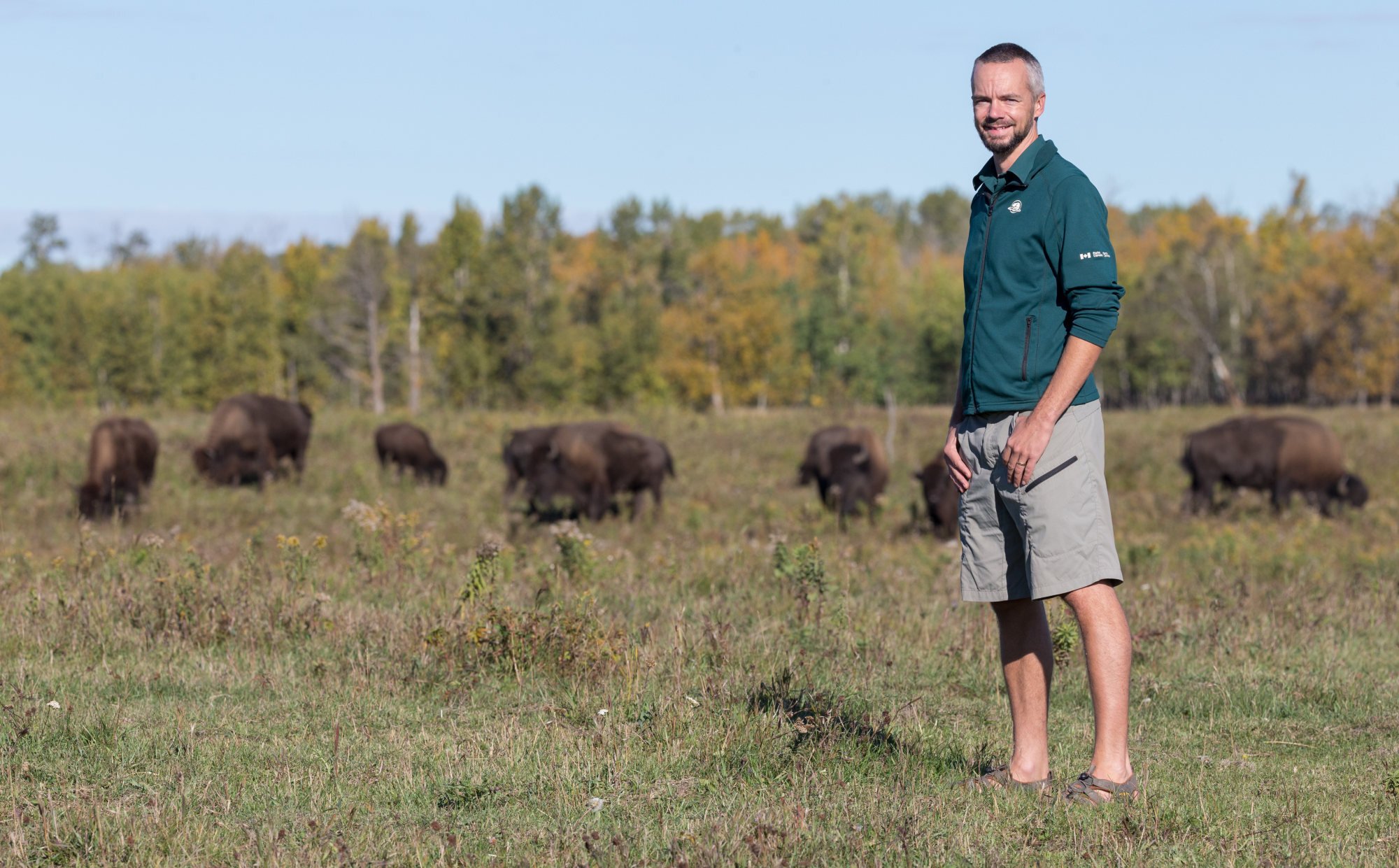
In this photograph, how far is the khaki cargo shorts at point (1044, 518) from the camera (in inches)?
156

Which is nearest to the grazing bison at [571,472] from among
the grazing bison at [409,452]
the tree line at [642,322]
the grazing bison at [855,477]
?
the grazing bison at [855,477]

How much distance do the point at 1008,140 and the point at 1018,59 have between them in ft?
0.86

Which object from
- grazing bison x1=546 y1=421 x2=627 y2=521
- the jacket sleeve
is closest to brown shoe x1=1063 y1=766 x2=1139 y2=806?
the jacket sleeve

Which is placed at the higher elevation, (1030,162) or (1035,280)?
(1030,162)

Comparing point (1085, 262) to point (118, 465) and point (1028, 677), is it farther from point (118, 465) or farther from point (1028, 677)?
point (118, 465)

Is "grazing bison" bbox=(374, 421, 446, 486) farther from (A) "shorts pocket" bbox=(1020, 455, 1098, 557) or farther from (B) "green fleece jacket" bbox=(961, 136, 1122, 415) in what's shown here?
(A) "shorts pocket" bbox=(1020, 455, 1098, 557)

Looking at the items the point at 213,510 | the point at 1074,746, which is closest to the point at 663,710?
the point at 1074,746

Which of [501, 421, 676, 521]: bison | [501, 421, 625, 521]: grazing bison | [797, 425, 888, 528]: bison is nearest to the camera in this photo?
[501, 421, 625, 521]: grazing bison

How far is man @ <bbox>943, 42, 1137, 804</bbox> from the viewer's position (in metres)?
3.96

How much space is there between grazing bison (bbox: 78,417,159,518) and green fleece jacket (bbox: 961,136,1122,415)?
17.0 m

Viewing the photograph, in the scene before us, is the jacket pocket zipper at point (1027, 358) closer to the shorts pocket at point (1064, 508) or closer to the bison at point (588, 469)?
the shorts pocket at point (1064, 508)

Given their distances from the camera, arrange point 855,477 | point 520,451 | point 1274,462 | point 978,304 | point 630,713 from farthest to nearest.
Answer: point 520,451
point 1274,462
point 855,477
point 630,713
point 978,304

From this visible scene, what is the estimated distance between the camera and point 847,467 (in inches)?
873

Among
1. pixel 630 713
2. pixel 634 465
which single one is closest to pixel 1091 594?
pixel 630 713
